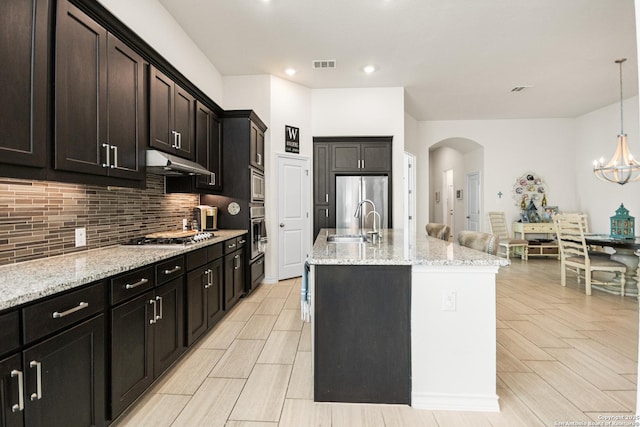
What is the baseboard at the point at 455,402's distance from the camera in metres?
1.88

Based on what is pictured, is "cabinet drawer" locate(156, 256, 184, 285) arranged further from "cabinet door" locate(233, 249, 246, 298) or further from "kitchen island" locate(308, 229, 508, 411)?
"cabinet door" locate(233, 249, 246, 298)

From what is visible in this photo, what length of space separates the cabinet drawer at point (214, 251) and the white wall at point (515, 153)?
17.1ft

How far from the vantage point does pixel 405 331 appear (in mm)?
1917

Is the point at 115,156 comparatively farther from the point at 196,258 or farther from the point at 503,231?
the point at 503,231

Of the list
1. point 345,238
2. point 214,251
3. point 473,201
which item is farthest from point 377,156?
point 473,201

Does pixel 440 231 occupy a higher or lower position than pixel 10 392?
higher

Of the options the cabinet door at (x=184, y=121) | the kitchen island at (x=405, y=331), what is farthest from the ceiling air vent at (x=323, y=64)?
the kitchen island at (x=405, y=331)

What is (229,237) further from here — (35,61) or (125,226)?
(35,61)

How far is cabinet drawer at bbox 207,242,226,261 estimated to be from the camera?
2928 millimetres

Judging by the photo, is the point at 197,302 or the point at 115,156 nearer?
the point at 115,156

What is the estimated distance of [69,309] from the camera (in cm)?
137

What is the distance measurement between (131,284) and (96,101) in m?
1.11

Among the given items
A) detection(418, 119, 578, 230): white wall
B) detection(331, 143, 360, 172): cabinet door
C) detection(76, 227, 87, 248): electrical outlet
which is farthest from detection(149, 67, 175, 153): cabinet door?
detection(418, 119, 578, 230): white wall

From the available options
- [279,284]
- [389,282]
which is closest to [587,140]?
[279,284]
